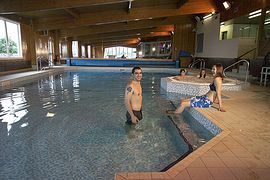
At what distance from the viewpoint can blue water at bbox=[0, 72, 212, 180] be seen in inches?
98.7

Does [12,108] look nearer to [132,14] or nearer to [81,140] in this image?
[81,140]

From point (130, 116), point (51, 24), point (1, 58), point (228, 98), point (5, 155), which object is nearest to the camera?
point (5, 155)

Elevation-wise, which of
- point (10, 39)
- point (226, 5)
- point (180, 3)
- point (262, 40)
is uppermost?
point (180, 3)

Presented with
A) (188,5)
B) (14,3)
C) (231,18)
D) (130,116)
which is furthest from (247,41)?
(14,3)

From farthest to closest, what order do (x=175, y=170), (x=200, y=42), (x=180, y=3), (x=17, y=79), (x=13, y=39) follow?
(x=200, y=42)
(x=180, y=3)
(x=13, y=39)
(x=17, y=79)
(x=175, y=170)

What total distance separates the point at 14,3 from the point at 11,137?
24.2 feet

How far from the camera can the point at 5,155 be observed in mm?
2779

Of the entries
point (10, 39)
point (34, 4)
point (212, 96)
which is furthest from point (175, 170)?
point (10, 39)

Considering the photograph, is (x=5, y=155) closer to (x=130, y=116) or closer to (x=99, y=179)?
(x=99, y=179)

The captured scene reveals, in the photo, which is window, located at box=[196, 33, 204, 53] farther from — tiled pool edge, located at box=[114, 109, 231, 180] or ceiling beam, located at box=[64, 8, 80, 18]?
tiled pool edge, located at box=[114, 109, 231, 180]

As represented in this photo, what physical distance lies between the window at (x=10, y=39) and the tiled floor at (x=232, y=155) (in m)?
10.8

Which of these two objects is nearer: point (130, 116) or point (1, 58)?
point (130, 116)

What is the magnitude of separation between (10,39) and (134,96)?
412 inches

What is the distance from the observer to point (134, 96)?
3578 millimetres
